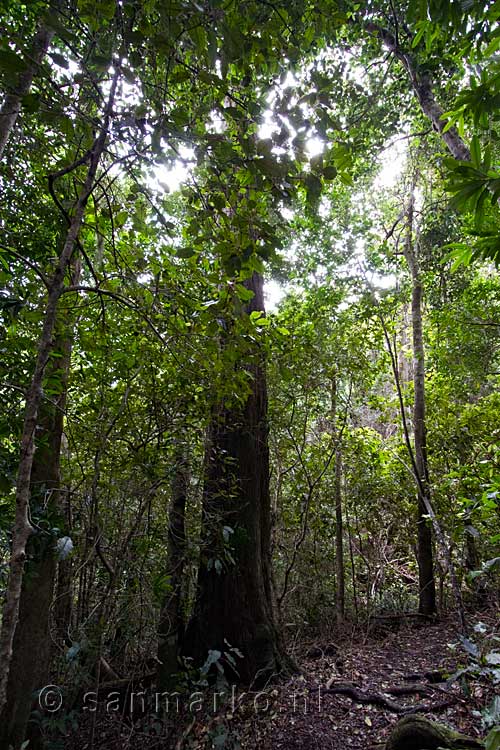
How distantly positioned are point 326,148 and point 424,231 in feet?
20.3

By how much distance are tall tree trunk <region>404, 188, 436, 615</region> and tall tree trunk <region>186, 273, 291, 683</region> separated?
2.30 meters

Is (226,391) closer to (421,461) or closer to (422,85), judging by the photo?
(421,461)

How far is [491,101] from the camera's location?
148cm

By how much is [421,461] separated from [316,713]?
344 centimetres

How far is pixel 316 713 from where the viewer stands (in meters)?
3.13

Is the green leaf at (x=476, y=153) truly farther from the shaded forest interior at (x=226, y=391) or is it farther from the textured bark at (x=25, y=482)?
the textured bark at (x=25, y=482)

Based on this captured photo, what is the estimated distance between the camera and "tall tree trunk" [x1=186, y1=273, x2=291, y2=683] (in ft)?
11.6

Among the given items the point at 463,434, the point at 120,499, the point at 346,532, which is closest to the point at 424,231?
the point at 463,434

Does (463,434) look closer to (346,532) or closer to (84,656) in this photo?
(346,532)

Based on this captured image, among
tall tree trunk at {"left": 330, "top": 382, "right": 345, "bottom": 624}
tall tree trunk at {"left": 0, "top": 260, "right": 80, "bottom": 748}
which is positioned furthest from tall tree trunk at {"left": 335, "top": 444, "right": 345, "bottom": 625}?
Result: tall tree trunk at {"left": 0, "top": 260, "right": 80, "bottom": 748}

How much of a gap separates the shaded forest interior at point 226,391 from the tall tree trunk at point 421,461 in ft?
0.14

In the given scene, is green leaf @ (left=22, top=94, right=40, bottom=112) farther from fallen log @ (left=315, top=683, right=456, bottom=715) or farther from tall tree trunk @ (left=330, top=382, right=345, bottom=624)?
tall tree trunk @ (left=330, top=382, right=345, bottom=624)

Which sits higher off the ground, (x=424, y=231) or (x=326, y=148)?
(x=424, y=231)
